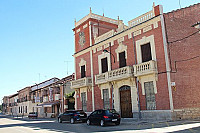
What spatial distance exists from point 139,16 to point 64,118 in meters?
12.6

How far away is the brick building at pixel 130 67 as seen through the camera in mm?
17000

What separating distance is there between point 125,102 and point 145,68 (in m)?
4.55

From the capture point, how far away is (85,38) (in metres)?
26.2

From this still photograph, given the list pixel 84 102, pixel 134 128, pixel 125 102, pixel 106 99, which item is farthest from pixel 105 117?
pixel 84 102

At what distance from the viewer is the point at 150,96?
17.9 meters

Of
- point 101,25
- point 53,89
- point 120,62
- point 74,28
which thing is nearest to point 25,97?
point 53,89

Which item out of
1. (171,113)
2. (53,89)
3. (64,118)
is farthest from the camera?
(53,89)

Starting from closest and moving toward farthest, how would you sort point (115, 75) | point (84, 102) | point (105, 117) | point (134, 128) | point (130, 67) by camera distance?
point (134, 128), point (105, 117), point (130, 67), point (115, 75), point (84, 102)

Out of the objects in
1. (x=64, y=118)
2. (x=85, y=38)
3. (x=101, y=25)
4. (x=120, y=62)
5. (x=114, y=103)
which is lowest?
(x=64, y=118)

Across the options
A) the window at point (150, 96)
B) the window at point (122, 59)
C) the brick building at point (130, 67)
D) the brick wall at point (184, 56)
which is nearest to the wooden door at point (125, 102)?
the brick building at point (130, 67)

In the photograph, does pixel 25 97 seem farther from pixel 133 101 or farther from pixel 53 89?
pixel 133 101

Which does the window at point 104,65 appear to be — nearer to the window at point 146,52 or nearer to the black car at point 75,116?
the window at point 146,52

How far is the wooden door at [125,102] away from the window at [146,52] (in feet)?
11.4

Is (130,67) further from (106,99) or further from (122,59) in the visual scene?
(106,99)
